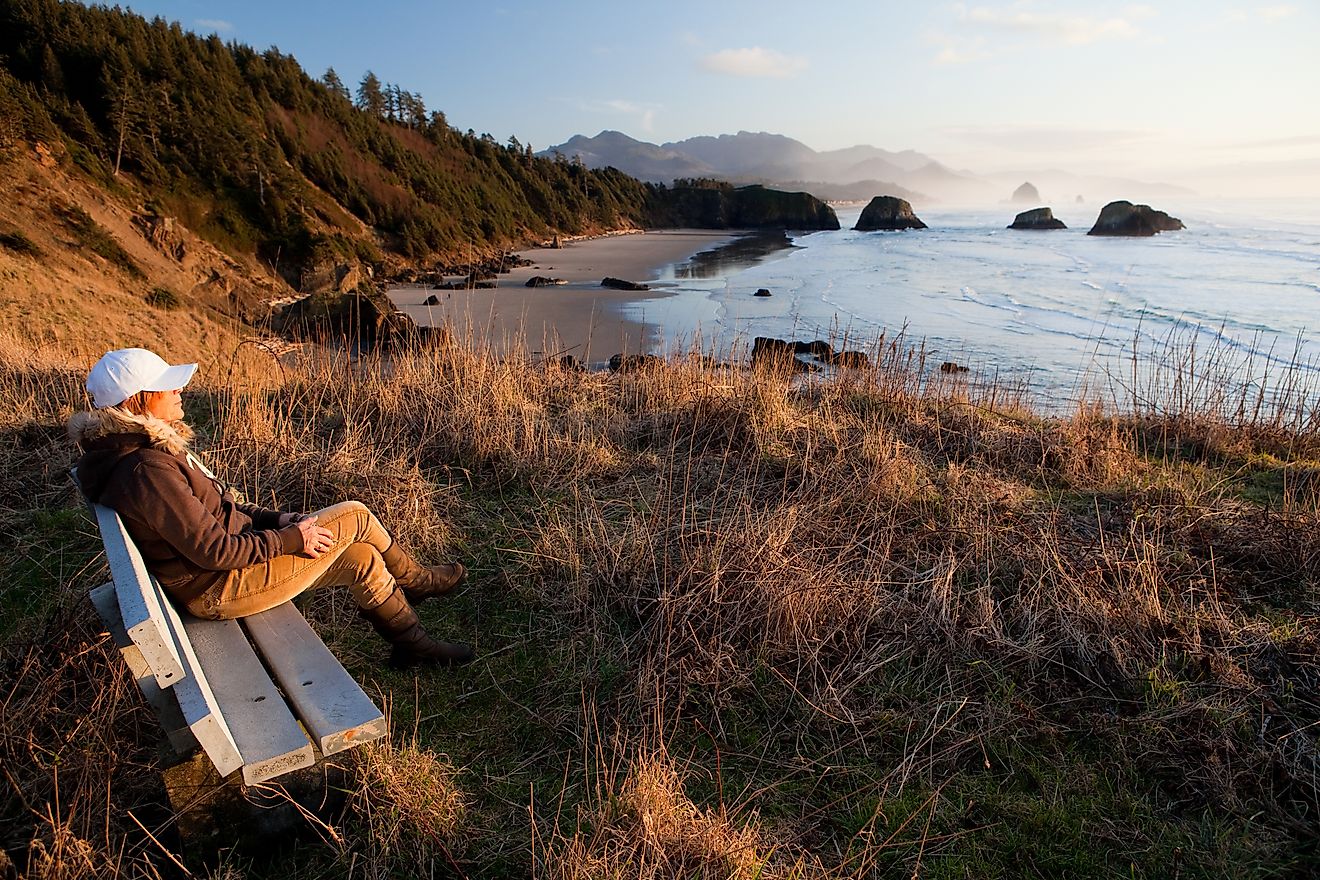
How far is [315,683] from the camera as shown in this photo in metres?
2.22

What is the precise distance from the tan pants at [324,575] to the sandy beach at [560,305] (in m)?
4.08

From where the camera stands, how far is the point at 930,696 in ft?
9.89

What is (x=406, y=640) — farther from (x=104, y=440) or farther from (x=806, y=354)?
(x=806, y=354)

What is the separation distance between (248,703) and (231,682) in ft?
0.46

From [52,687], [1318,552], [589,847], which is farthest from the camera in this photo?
[1318,552]

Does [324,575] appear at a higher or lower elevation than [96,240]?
lower

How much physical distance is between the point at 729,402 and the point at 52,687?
15.0 feet

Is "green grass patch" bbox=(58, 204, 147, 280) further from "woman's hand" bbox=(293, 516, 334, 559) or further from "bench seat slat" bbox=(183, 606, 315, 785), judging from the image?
"bench seat slat" bbox=(183, 606, 315, 785)

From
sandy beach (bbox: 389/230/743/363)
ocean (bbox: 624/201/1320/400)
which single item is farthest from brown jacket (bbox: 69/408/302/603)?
ocean (bbox: 624/201/1320/400)

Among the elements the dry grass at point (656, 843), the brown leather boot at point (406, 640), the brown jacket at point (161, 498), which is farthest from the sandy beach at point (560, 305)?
the dry grass at point (656, 843)

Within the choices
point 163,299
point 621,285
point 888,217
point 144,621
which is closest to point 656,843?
point 144,621

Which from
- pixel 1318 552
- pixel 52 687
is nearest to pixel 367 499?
pixel 52 687

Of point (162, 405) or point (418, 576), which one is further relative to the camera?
point (418, 576)

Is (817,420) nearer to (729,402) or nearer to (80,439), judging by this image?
(729,402)
